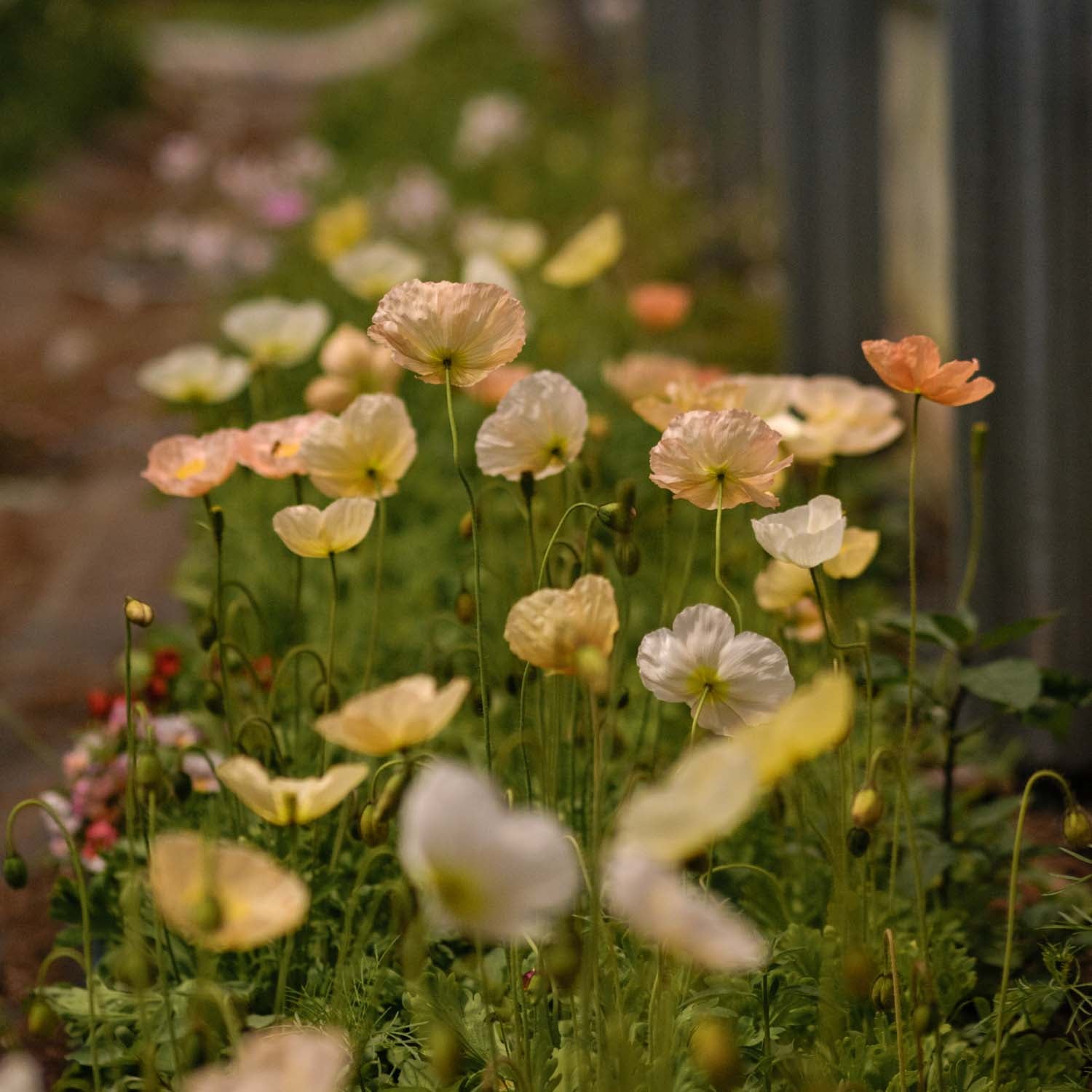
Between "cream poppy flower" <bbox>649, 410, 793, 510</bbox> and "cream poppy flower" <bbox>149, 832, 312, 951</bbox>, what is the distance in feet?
1.21

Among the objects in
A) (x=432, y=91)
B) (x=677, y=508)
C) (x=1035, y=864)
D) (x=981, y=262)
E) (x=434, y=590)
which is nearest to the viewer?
(x=1035, y=864)

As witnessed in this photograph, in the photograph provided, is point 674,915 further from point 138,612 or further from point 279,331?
point 279,331

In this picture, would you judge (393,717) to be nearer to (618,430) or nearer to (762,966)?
(762,966)

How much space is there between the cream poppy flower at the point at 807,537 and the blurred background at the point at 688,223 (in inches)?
28.4

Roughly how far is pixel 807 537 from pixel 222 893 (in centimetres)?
42

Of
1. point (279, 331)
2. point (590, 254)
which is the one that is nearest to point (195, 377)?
point (279, 331)

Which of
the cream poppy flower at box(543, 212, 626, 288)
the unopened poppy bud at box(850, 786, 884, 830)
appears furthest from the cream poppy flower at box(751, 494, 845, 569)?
the cream poppy flower at box(543, 212, 626, 288)

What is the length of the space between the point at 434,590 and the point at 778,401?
84 centimetres

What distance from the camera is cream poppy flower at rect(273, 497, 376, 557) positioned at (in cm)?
100

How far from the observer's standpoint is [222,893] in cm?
72

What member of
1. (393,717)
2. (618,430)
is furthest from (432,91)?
(393,717)

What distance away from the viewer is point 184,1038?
2.73ft

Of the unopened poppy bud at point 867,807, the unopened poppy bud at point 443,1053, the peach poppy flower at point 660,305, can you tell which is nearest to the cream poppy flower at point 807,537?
the unopened poppy bud at point 867,807

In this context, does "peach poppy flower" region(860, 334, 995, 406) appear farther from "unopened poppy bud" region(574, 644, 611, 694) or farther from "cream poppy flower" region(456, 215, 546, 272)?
"cream poppy flower" region(456, 215, 546, 272)
